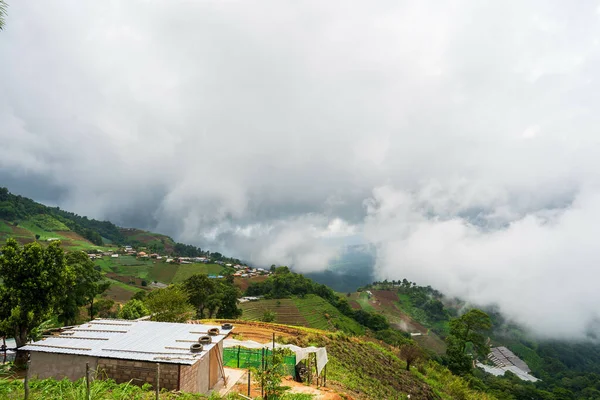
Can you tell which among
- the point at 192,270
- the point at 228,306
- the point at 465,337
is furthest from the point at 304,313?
the point at 192,270

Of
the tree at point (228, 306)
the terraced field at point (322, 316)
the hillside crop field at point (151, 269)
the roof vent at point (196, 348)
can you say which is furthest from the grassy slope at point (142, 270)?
the roof vent at point (196, 348)

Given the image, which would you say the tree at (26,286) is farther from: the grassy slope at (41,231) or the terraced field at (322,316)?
the grassy slope at (41,231)

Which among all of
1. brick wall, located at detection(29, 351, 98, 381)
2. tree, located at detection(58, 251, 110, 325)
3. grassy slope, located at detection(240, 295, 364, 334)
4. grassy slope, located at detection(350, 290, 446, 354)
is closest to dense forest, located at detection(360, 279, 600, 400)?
grassy slope, located at detection(350, 290, 446, 354)

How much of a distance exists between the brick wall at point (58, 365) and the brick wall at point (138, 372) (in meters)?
0.72

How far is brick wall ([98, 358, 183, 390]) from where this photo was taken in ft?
42.5

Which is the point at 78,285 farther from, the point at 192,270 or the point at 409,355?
the point at 192,270

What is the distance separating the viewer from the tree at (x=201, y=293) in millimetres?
50281

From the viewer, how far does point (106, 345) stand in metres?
14.4

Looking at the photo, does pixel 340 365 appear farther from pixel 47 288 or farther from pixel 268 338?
pixel 47 288

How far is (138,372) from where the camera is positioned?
517 inches

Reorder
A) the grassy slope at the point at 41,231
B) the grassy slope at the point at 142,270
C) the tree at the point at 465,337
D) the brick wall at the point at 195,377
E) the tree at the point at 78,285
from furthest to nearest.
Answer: the grassy slope at the point at 41,231
the grassy slope at the point at 142,270
the tree at the point at 465,337
the tree at the point at 78,285
the brick wall at the point at 195,377

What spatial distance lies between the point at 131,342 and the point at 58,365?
3.04 metres

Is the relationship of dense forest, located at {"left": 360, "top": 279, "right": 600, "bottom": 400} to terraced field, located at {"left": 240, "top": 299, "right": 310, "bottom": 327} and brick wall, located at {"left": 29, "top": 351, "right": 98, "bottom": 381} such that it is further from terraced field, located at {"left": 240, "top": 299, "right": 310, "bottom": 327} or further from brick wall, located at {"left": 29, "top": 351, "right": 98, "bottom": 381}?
brick wall, located at {"left": 29, "top": 351, "right": 98, "bottom": 381}

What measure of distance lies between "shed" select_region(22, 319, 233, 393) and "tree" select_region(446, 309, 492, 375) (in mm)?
31630
